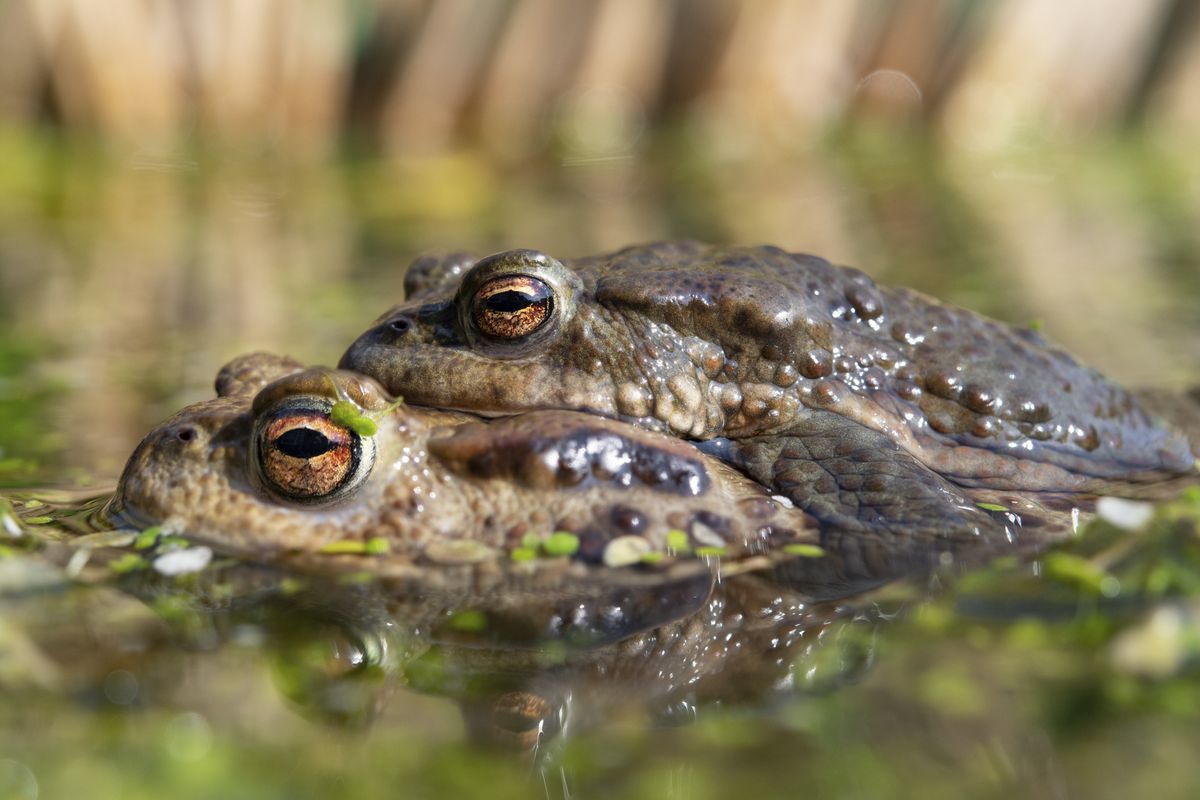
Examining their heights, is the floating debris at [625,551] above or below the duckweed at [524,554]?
above

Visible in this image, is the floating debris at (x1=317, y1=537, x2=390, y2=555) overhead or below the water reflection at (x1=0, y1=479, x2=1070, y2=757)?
overhead

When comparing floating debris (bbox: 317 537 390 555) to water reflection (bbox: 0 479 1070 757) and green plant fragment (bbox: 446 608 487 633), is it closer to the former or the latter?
water reflection (bbox: 0 479 1070 757)

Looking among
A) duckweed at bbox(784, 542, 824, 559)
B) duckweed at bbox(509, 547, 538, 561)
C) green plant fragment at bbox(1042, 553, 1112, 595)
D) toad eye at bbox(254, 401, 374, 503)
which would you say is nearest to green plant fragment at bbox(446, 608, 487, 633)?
duckweed at bbox(509, 547, 538, 561)

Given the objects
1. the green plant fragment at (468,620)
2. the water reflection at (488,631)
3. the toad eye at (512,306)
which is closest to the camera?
the water reflection at (488,631)

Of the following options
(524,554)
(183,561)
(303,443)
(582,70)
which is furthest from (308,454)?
(582,70)

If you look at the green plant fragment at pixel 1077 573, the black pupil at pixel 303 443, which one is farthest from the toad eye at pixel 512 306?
the green plant fragment at pixel 1077 573

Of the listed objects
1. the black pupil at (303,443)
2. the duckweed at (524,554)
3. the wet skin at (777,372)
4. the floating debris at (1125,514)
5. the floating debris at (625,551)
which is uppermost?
the wet skin at (777,372)

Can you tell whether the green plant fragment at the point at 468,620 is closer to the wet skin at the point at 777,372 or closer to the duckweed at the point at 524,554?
the duckweed at the point at 524,554
